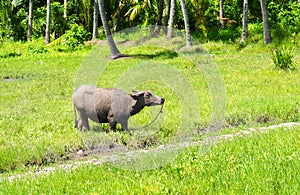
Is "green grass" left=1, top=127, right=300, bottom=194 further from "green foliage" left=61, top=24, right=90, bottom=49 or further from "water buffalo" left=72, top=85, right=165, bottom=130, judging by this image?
"green foliage" left=61, top=24, right=90, bottom=49

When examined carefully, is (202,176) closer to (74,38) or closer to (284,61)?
(284,61)

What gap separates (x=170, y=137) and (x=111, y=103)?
1062 mm

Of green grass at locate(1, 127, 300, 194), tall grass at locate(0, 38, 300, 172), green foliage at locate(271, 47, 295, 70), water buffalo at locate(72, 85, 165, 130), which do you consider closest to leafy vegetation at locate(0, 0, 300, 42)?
tall grass at locate(0, 38, 300, 172)

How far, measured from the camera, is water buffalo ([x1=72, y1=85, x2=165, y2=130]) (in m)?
7.71

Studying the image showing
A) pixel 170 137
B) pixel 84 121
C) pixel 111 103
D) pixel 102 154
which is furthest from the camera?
pixel 84 121

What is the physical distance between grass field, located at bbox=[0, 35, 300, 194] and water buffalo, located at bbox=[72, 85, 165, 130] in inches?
12.4

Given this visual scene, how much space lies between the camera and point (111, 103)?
7762mm

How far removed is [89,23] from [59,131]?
21.5m

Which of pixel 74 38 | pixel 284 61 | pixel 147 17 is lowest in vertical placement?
pixel 284 61

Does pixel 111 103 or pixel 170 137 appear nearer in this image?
pixel 170 137

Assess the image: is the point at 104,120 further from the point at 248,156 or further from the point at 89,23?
the point at 89,23

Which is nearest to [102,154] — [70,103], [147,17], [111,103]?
[111,103]

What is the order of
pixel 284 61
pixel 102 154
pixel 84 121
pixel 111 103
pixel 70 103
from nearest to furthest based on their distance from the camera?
pixel 102 154, pixel 111 103, pixel 84 121, pixel 70 103, pixel 284 61

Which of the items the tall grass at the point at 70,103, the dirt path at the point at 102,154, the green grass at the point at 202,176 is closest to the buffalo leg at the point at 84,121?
the tall grass at the point at 70,103
